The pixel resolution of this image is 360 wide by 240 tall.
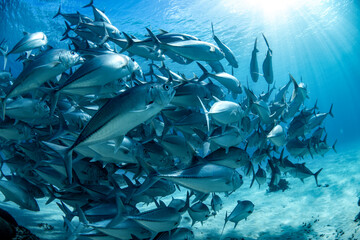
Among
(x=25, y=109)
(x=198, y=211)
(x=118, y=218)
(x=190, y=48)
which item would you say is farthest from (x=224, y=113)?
(x=25, y=109)

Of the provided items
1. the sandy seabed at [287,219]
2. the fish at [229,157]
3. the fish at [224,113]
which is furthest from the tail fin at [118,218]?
the sandy seabed at [287,219]

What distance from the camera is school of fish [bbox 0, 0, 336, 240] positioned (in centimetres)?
223

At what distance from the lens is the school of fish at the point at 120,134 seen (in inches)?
87.7

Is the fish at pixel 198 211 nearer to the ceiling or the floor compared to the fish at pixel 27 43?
nearer to the floor

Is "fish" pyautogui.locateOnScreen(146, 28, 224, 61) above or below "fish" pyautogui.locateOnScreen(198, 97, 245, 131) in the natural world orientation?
above

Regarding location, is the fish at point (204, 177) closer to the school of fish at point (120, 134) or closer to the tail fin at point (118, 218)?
the school of fish at point (120, 134)

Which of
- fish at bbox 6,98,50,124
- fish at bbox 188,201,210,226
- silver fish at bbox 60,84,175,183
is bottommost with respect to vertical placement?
fish at bbox 188,201,210,226

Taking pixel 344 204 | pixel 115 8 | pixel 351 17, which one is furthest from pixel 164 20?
pixel 351 17

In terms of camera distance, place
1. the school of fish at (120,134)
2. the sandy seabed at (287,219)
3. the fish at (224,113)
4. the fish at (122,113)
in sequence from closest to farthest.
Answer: the fish at (122,113)
the school of fish at (120,134)
the fish at (224,113)
the sandy seabed at (287,219)

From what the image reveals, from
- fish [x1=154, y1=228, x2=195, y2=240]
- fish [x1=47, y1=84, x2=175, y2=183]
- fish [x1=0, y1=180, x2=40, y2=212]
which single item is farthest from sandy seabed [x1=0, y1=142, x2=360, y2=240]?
fish [x1=47, y1=84, x2=175, y2=183]

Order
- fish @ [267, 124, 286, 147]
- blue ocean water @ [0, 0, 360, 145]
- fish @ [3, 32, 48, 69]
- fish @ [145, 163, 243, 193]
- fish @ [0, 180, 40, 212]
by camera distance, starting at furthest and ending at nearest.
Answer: blue ocean water @ [0, 0, 360, 145]
fish @ [267, 124, 286, 147]
fish @ [3, 32, 48, 69]
fish @ [0, 180, 40, 212]
fish @ [145, 163, 243, 193]

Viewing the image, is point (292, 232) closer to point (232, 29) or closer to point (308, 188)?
point (308, 188)

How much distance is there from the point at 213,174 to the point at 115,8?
18418 millimetres

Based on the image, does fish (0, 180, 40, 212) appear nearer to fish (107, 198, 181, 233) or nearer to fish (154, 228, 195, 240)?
fish (107, 198, 181, 233)
